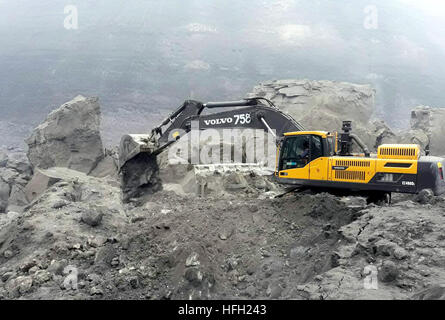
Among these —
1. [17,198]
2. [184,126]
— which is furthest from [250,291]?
[17,198]

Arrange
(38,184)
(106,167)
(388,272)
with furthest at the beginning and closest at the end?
(106,167) → (38,184) → (388,272)

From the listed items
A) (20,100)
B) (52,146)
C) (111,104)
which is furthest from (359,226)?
(20,100)

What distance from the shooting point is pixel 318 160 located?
7145 millimetres

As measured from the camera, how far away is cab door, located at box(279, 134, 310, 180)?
7.30 m

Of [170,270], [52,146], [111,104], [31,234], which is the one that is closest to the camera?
[170,270]

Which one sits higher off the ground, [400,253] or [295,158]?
[295,158]

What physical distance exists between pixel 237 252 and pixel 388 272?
2.17 m

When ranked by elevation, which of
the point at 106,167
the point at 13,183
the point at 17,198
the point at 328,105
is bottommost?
the point at 17,198

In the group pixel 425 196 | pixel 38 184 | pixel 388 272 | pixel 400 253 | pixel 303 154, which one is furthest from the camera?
pixel 38 184

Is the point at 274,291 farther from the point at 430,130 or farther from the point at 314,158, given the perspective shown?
the point at 430,130

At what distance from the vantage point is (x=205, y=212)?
268 inches

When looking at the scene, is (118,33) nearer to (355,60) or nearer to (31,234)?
(355,60)

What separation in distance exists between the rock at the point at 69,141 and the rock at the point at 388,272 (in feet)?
34.2
